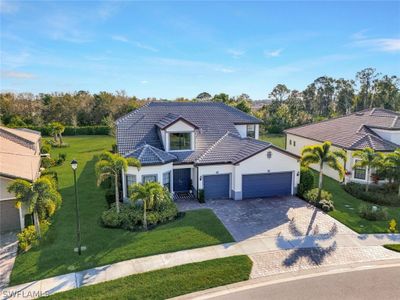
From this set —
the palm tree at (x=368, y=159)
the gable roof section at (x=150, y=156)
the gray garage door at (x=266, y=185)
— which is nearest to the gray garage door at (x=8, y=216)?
the gable roof section at (x=150, y=156)

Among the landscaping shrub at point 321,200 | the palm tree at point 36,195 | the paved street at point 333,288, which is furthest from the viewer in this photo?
the landscaping shrub at point 321,200

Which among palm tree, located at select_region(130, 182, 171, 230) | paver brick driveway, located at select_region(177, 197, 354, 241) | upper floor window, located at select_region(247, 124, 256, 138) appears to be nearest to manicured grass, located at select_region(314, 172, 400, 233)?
paver brick driveway, located at select_region(177, 197, 354, 241)

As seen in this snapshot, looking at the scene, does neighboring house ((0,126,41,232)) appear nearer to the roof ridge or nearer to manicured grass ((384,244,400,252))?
the roof ridge

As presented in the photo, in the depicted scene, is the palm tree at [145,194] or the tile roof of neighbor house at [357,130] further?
the tile roof of neighbor house at [357,130]

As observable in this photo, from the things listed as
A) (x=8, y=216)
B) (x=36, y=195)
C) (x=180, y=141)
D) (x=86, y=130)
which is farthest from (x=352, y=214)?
(x=86, y=130)

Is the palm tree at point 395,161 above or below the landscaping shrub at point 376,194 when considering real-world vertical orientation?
above

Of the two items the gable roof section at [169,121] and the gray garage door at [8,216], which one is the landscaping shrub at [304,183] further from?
the gray garage door at [8,216]

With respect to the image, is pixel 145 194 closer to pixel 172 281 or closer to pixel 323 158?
pixel 172 281
